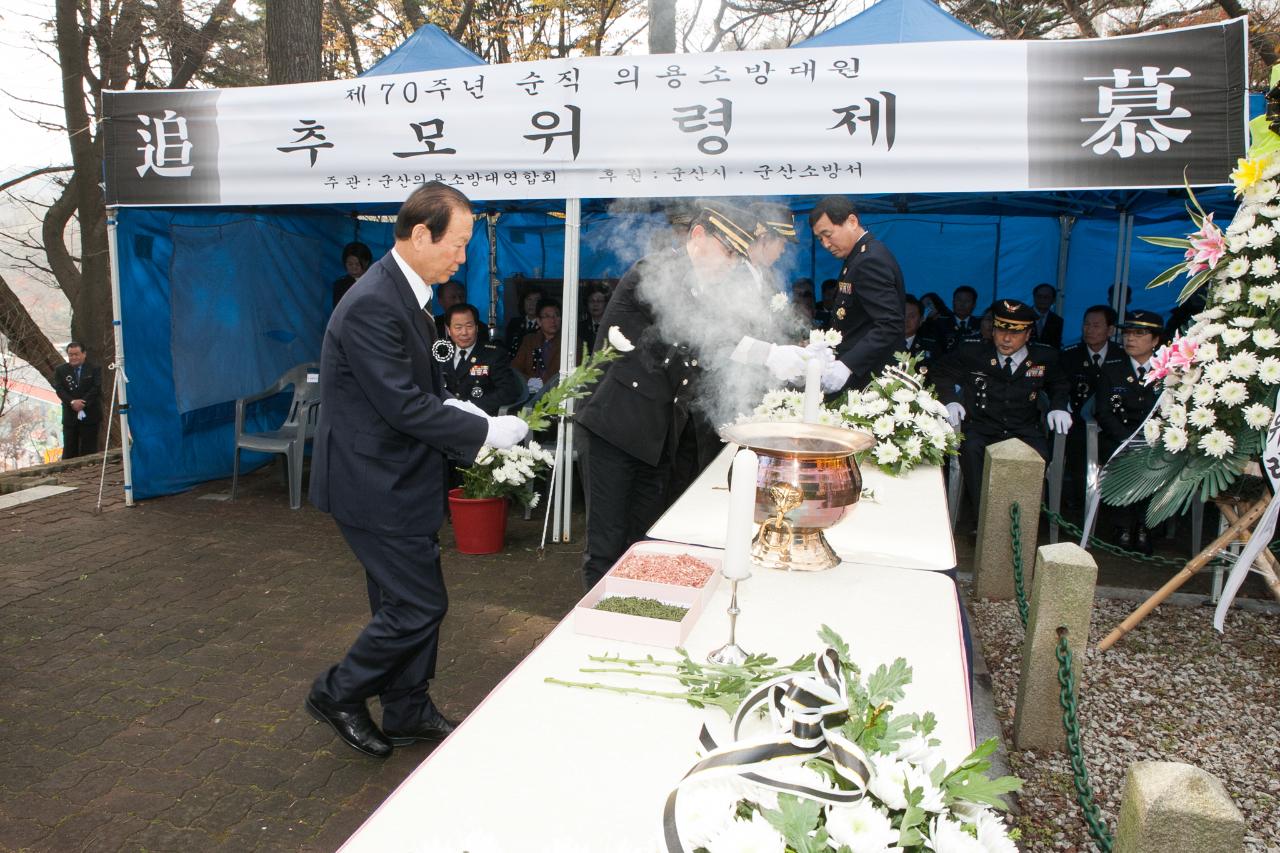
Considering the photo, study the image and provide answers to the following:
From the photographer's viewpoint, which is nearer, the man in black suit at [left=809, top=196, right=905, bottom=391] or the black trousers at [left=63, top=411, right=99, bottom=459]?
the man in black suit at [left=809, top=196, right=905, bottom=391]

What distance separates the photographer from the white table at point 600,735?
4.41 ft

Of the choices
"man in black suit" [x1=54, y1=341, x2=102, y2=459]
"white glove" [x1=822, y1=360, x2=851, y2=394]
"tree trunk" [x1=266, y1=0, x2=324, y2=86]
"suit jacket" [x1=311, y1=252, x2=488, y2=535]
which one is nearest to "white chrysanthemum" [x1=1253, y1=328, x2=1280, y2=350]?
"white glove" [x1=822, y1=360, x2=851, y2=394]

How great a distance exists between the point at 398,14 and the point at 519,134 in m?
15.6

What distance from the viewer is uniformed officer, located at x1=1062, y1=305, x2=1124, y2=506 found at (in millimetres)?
7078

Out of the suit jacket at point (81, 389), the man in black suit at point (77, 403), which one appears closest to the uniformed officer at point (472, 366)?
the man in black suit at point (77, 403)

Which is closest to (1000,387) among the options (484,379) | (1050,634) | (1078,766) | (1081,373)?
(1081,373)

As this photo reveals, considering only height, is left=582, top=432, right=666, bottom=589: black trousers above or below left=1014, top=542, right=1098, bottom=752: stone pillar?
above

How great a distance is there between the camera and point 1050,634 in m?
3.39

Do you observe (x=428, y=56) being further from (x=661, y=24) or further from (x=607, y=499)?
(x=661, y=24)

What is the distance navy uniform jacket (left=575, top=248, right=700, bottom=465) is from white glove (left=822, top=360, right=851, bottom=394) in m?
0.86

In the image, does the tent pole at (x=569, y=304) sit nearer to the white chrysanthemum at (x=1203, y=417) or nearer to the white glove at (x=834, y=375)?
the white glove at (x=834, y=375)

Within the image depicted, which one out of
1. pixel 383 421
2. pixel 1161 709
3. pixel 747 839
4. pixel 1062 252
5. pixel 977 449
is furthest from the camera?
pixel 1062 252

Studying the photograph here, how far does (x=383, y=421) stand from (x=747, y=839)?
2.15 m

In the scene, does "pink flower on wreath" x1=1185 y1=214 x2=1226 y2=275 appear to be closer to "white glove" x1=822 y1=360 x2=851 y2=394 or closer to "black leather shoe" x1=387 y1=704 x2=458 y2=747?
"white glove" x1=822 y1=360 x2=851 y2=394
